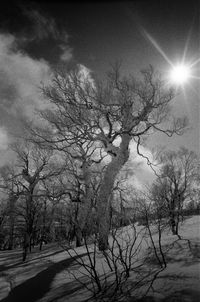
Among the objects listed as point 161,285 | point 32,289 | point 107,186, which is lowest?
point 32,289

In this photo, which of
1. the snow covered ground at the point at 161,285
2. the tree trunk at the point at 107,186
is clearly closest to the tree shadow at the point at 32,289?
the snow covered ground at the point at 161,285

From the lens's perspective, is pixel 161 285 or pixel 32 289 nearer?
pixel 161 285

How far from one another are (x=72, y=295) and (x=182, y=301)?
1980mm

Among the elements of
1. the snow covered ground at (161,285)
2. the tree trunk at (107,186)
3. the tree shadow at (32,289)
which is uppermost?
the tree trunk at (107,186)

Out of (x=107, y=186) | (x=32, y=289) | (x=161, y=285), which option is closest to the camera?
(x=161, y=285)

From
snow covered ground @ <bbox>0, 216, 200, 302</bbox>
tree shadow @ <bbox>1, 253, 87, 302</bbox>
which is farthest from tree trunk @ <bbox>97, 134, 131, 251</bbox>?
tree shadow @ <bbox>1, 253, 87, 302</bbox>

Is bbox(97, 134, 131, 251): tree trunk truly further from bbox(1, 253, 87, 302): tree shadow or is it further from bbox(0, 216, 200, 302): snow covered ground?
bbox(1, 253, 87, 302): tree shadow

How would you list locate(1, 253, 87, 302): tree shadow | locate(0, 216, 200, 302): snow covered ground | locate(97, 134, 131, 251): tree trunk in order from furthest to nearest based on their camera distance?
locate(97, 134, 131, 251): tree trunk, locate(1, 253, 87, 302): tree shadow, locate(0, 216, 200, 302): snow covered ground

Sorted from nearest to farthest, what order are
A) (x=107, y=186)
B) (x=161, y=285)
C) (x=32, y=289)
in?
(x=161, y=285), (x=32, y=289), (x=107, y=186)

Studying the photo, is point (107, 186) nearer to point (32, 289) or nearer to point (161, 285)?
point (32, 289)

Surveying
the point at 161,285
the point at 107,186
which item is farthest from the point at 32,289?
the point at 107,186

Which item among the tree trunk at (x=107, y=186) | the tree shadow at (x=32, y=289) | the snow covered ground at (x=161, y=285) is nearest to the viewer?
the snow covered ground at (x=161, y=285)

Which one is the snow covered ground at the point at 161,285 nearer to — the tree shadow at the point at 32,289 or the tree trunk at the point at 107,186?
the tree shadow at the point at 32,289

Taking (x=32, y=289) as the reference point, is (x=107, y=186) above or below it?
above
